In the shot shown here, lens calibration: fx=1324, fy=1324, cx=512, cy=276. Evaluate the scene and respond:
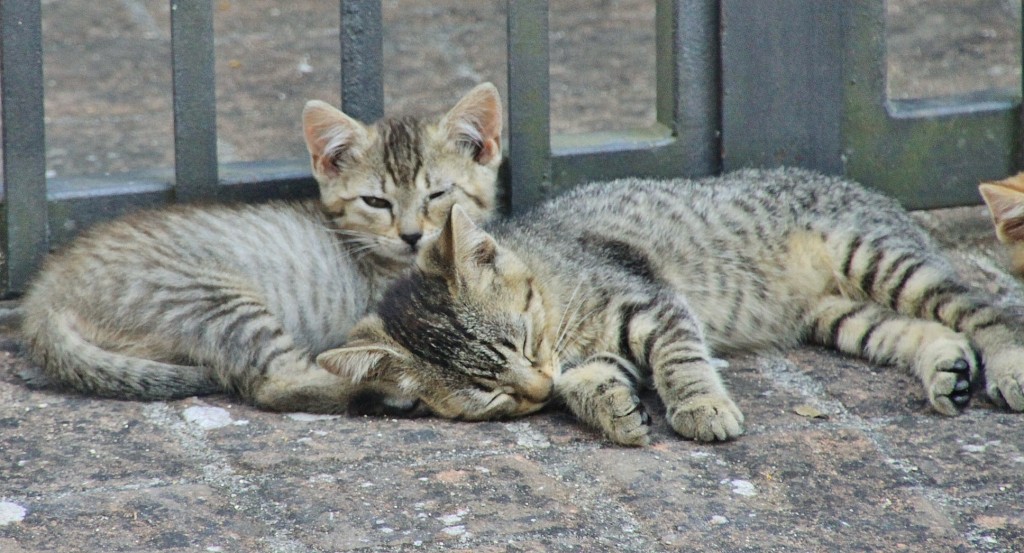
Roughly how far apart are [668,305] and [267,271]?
1370 mm

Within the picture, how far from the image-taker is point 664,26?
16.0 feet

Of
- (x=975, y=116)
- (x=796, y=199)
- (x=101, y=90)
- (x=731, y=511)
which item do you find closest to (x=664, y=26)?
→ (x=796, y=199)

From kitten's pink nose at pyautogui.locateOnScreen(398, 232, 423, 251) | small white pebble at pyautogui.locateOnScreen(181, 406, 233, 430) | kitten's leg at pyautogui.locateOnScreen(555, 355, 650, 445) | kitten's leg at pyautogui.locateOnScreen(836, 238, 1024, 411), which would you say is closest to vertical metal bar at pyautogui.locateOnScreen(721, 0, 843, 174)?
kitten's leg at pyautogui.locateOnScreen(836, 238, 1024, 411)

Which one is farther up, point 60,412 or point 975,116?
point 975,116

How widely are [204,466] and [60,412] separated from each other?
644 mm

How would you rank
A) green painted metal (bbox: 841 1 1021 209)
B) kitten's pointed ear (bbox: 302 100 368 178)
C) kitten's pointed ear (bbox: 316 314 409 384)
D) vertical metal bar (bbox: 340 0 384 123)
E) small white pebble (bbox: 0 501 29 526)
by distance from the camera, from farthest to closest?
1. green painted metal (bbox: 841 1 1021 209)
2. kitten's pointed ear (bbox: 302 100 368 178)
3. vertical metal bar (bbox: 340 0 384 123)
4. kitten's pointed ear (bbox: 316 314 409 384)
5. small white pebble (bbox: 0 501 29 526)

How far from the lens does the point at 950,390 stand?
155 inches

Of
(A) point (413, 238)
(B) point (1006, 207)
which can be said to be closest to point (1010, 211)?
(B) point (1006, 207)

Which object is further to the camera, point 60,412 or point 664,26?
point 664,26

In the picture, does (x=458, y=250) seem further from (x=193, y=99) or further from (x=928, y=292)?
(x=928, y=292)

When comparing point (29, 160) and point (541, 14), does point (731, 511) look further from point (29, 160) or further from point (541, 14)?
point (29, 160)

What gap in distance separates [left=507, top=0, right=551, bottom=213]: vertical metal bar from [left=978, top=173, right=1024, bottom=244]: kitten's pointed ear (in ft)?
4.99

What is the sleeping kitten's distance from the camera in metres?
4.10

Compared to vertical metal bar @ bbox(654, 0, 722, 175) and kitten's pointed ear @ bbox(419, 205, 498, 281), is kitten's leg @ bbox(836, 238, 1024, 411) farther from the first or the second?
kitten's pointed ear @ bbox(419, 205, 498, 281)
